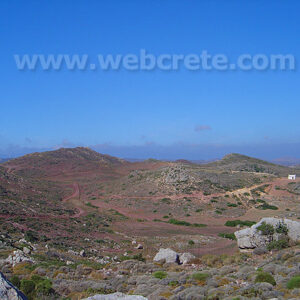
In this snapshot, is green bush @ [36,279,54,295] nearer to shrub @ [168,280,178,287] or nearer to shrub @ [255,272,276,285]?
shrub @ [168,280,178,287]

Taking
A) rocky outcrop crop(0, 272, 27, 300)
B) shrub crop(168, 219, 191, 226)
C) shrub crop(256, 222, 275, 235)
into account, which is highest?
rocky outcrop crop(0, 272, 27, 300)

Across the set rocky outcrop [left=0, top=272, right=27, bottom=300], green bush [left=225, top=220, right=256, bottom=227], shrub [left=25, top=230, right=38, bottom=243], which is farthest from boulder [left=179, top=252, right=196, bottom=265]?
green bush [left=225, top=220, right=256, bottom=227]

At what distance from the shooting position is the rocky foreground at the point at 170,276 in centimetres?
900

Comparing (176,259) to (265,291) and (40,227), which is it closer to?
(265,291)

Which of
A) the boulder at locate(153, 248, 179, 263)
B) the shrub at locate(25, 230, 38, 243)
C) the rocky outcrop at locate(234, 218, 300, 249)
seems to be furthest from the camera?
the shrub at locate(25, 230, 38, 243)

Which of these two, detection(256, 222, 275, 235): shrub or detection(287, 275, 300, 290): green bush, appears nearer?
detection(287, 275, 300, 290): green bush

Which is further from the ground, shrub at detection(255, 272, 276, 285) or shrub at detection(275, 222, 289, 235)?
shrub at detection(275, 222, 289, 235)

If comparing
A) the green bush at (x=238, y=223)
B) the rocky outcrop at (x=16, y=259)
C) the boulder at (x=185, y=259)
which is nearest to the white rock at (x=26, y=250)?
the rocky outcrop at (x=16, y=259)

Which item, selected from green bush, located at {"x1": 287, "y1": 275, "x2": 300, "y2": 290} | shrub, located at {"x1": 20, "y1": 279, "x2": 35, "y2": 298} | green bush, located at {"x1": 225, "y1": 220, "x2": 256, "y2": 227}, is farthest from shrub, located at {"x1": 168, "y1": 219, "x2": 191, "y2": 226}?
shrub, located at {"x1": 20, "y1": 279, "x2": 35, "y2": 298}

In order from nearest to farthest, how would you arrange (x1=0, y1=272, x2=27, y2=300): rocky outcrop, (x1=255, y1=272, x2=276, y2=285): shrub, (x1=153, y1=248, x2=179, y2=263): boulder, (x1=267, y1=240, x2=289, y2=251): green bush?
(x1=0, y1=272, x2=27, y2=300): rocky outcrop < (x1=255, y1=272, x2=276, y2=285): shrub < (x1=153, y1=248, x2=179, y2=263): boulder < (x1=267, y1=240, x2=289, y2=251): green bush

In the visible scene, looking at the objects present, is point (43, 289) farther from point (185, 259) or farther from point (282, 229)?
point (282, 229)

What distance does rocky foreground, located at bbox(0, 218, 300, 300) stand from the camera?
9.00 meters

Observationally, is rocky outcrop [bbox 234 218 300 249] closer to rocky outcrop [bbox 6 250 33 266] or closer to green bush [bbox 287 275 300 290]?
green bush [bbox 287 275 300 290]

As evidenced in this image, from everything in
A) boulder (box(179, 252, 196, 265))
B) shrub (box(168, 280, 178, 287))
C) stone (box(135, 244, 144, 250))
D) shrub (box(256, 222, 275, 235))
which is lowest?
stone (box(135, 244, 144, 250))
